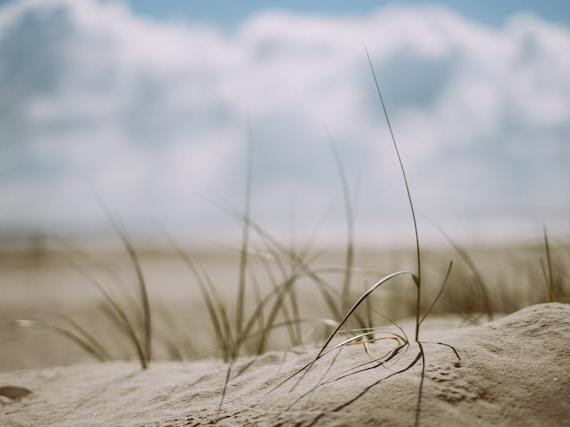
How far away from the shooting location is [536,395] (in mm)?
946

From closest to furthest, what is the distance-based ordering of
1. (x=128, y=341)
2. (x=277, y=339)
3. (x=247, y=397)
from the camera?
(x=247, y=397) < (x=277, y=339) < (x=128, y=341)

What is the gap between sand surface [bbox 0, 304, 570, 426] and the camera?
35.5 inches

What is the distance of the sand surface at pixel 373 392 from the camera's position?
90 centimetres

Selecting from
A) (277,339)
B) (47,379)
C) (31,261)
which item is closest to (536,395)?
(47,379)

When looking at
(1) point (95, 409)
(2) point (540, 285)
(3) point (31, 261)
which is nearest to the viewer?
(1) point (95, 409)

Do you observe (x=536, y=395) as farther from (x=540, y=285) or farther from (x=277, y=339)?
(x=277, y=339)

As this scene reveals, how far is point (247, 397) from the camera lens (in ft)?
3.56

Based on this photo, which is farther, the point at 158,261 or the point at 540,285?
the point at 158,261

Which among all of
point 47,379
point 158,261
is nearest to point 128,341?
point 47,379

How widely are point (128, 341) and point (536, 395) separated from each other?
356 centimetres

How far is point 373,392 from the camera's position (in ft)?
3.09

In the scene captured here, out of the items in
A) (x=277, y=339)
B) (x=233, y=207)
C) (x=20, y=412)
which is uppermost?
(x=233, y=207)

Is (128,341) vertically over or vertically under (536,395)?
under

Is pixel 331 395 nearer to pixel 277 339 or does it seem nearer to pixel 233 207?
pixel 233 207
